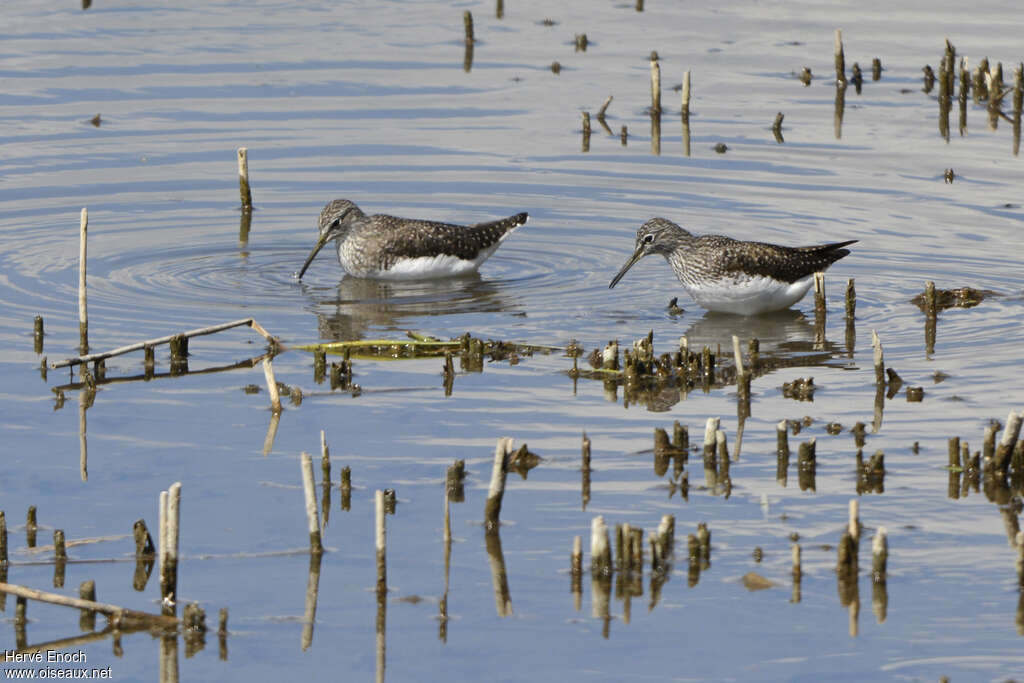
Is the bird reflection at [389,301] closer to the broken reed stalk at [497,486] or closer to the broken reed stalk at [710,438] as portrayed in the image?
the broken reed stalk at [710,438]

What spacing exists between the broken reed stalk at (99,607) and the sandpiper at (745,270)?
7733 mm

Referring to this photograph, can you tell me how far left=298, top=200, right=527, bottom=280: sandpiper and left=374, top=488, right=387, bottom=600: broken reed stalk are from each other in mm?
8200

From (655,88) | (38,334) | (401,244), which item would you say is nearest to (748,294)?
(401,244)

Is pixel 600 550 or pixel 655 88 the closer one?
pixel 600 550

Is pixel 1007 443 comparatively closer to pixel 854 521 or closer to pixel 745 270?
pixel 854 521

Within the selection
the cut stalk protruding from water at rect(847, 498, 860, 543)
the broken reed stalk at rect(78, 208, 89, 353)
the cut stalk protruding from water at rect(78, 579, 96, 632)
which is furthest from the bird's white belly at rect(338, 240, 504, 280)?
the cut stalk protruding from water at rect(847, 498, 860, 543)

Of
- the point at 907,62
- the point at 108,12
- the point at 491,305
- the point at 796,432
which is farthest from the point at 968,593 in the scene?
the point at 108,12

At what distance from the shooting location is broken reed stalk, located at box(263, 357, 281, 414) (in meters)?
12.1

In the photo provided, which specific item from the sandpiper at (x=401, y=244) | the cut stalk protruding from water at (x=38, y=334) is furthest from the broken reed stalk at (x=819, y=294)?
the cut stalk protruding from water at (x=38, y=334)

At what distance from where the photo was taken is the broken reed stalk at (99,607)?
8453 millimetres

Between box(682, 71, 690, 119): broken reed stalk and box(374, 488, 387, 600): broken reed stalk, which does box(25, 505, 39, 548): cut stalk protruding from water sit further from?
box(682, 71, 690, 119): broken reed stalk

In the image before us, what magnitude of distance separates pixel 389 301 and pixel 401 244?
2.85ft

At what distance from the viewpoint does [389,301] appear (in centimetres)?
1673

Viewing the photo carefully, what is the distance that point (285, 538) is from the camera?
1011cm
